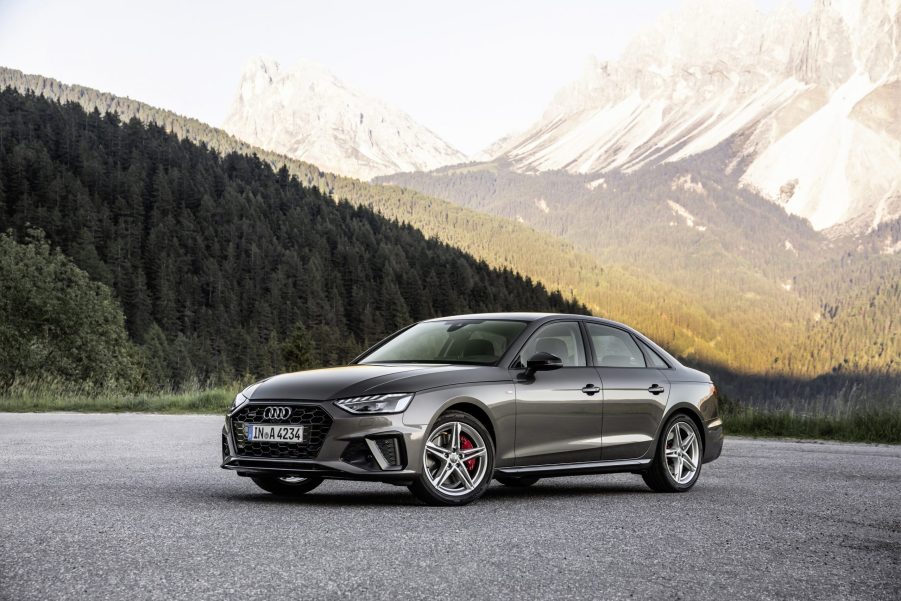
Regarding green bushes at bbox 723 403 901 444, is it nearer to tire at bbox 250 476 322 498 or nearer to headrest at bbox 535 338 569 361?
headrest at bbox 535 338 569 361

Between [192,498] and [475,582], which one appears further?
[192,498]

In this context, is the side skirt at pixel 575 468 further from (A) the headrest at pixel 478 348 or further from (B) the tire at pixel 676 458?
(A) the headrest at pixel 478 348

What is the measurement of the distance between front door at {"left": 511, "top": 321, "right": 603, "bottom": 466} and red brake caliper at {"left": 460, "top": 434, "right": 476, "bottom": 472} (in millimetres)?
435

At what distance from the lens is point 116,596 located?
5.03 metres

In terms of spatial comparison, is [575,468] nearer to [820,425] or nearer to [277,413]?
[277,413]

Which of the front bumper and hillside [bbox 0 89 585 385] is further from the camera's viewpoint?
hillside [bbox 0 89 585 385]

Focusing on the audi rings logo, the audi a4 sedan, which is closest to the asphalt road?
the audi a4 sedan

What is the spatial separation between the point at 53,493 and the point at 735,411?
15.1 metres

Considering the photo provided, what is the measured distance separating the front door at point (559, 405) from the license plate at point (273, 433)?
1.74 meters

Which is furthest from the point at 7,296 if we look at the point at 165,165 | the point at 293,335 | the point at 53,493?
the point at 165,165

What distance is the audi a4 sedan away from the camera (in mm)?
8297

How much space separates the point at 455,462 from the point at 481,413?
47cm

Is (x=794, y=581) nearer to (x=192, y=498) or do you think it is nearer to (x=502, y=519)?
(x=502, y=519)

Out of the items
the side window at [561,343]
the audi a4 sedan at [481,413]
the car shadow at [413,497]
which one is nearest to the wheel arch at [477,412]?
the audi a4 sedan at [481,413]
